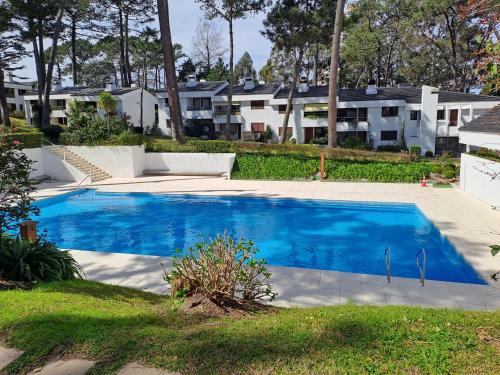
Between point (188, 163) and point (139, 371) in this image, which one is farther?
point (188, 163)

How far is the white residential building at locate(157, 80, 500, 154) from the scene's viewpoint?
35062mm

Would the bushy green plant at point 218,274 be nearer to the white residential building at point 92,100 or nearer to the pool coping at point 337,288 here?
the pool coping at point 337,288

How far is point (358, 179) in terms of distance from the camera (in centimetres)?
2345

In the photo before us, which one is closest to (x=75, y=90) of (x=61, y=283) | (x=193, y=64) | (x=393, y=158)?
(x=193, y=64)

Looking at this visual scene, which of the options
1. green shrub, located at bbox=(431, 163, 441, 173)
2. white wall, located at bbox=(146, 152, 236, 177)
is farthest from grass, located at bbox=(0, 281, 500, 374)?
white wall, located at bbox=(146, 152, 236, 177)

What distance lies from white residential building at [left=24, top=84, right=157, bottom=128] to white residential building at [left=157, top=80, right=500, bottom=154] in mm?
3000

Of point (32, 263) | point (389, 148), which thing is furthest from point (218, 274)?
point (389, 148)

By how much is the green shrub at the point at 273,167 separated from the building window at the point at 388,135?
16.0 m

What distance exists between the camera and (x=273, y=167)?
24812 millimetres

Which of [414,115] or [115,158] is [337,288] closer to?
[115,158]

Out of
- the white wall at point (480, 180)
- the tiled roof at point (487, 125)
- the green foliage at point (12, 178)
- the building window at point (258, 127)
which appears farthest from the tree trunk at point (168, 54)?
the green foliage at point (12, 178)

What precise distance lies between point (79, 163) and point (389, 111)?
27.7 m

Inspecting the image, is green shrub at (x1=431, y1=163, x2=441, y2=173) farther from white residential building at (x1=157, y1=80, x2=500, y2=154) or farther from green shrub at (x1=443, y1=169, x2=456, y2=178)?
white residential building at (x1=157, y1=80, x2=500, y2=154)

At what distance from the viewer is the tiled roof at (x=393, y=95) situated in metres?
35.1
